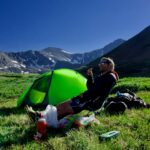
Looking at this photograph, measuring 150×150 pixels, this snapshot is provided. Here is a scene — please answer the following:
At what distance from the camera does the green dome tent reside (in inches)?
707

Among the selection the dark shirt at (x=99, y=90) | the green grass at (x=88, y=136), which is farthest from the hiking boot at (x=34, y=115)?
the dark shirt at (x=99, y=90)

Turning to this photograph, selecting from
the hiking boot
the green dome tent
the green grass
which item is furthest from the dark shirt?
the green dome tent

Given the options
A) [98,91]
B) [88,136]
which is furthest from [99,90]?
[88,136]

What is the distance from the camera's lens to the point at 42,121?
10.1 metres

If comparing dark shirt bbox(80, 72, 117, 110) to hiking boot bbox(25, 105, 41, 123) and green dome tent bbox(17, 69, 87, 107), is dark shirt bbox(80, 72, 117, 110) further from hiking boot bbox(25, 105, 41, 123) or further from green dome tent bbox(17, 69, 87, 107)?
green dome tent bbox(17, 69, 87, 107)

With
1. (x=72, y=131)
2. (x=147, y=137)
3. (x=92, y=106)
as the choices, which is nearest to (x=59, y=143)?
(x=72, y=131)

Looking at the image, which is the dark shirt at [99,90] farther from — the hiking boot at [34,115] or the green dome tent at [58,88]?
the green dome tent at [58,88]

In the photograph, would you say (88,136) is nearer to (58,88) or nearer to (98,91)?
(98,91)

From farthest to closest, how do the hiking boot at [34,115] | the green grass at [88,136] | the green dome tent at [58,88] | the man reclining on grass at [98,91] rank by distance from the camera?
the green dome tent at [58,88] < the man reclining on grass at [98,91] < the hiking boot at [34,115] < the green grass at [88,136]

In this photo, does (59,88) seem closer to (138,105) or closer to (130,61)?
(138,105)

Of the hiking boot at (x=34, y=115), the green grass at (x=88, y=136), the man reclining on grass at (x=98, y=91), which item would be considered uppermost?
the man reclining on grass at (x=98, y=91)

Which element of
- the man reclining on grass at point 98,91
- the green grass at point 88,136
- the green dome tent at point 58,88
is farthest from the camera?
the green dome tent at point 58,88

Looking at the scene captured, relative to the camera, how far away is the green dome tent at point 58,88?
58.9 feet

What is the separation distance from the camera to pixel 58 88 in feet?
59.3
